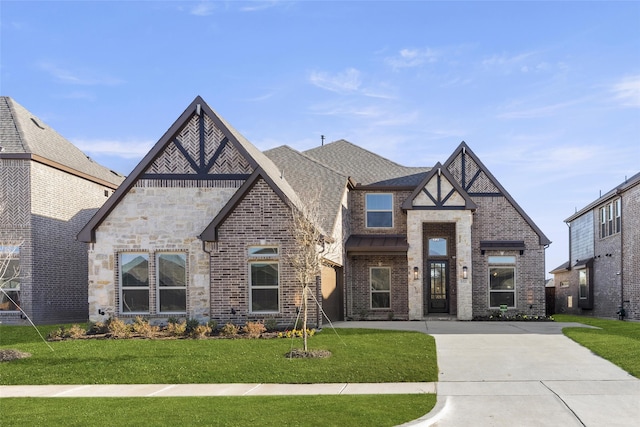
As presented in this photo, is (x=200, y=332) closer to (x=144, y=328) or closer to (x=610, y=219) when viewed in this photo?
(x=144, y=328)

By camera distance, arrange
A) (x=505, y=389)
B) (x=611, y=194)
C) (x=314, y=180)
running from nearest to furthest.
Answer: (x=505, y=389)
(x=314, y=180)
(x=611, y=194)

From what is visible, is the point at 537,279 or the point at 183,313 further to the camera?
the point at 537,279

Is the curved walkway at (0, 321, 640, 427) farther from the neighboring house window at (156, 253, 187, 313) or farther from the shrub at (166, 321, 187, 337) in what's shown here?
the neighboring house window at (156, 253, 187, 313)

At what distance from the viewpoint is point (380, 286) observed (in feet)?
83.4

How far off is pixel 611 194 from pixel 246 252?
19.3m

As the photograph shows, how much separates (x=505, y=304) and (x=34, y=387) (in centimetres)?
1856

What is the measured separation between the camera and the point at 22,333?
1864cm

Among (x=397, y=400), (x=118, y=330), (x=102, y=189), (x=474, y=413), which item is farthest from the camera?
(x=102, y=189)

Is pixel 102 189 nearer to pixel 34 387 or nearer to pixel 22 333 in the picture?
pixel 22 333

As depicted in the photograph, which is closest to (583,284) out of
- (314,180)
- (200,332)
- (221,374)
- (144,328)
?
(314,180)

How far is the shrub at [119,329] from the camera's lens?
1741cm

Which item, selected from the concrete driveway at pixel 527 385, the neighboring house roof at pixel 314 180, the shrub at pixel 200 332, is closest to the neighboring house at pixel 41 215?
the shrub at pixel 200 332

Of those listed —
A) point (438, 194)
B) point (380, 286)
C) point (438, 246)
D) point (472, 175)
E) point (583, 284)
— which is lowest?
point (583, 284)

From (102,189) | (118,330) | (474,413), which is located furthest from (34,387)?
(102,189)
